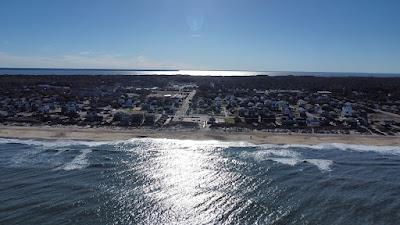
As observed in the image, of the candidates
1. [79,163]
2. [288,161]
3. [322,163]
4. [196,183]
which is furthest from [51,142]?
[322,163]

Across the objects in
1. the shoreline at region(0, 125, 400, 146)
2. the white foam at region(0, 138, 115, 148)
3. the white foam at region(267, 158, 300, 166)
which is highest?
the shoreline at region(0, 125, 400, 146)

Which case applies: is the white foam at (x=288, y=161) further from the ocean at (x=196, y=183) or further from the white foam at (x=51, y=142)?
the white foam at (x=51, y=142)

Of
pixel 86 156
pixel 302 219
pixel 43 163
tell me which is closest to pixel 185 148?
pixel 86 156

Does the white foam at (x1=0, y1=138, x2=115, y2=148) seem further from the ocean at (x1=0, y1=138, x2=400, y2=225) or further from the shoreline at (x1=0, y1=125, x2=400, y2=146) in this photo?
the shoreline at (x1=0, y1=125, x2=400, y2=146)

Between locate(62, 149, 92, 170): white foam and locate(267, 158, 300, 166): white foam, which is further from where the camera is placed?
locate(267, 158, 300, 166): white foam

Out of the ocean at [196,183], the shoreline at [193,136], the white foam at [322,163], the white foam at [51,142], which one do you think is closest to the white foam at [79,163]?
the ocean at [196,183]

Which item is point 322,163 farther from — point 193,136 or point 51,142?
point 51,142

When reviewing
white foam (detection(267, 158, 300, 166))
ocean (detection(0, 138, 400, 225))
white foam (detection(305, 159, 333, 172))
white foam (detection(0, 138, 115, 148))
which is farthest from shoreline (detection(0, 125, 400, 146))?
white foam (detection(305, 159, 333, 172))

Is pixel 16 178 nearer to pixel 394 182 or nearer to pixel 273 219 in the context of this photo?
pixel 273 219
